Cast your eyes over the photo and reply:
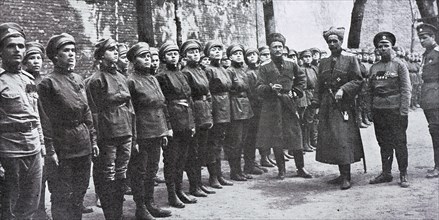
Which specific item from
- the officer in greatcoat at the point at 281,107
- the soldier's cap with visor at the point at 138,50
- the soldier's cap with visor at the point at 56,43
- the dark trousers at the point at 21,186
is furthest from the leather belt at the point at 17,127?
the officer in greatcoat at the point at 281,107

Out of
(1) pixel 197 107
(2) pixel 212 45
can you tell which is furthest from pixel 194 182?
(2) pixel 212 45

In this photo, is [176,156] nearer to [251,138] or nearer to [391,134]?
[251,138]

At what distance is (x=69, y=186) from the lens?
14.6 ft

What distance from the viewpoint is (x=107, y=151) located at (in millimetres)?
4867

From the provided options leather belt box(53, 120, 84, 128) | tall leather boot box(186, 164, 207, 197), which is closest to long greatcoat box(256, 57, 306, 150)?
tall leather boot box(186, 164, 207, 197)

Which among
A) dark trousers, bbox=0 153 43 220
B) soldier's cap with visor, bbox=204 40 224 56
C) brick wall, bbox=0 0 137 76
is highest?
brick wall, bbox=0 0 137 76

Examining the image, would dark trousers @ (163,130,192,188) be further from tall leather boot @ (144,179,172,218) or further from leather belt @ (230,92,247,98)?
leather belt @ (230,92,247,98)

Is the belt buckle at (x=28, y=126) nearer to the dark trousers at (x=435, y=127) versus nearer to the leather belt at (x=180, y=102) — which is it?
the leather belt at (x=180, y=102)

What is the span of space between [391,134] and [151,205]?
3653mm

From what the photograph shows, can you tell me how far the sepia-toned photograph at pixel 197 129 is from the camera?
4.38m

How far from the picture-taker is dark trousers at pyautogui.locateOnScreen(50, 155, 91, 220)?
445 cm

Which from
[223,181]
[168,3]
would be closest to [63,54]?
[223,181]

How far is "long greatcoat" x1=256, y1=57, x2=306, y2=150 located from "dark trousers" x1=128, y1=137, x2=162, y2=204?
269 cm

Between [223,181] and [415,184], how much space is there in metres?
2.77
